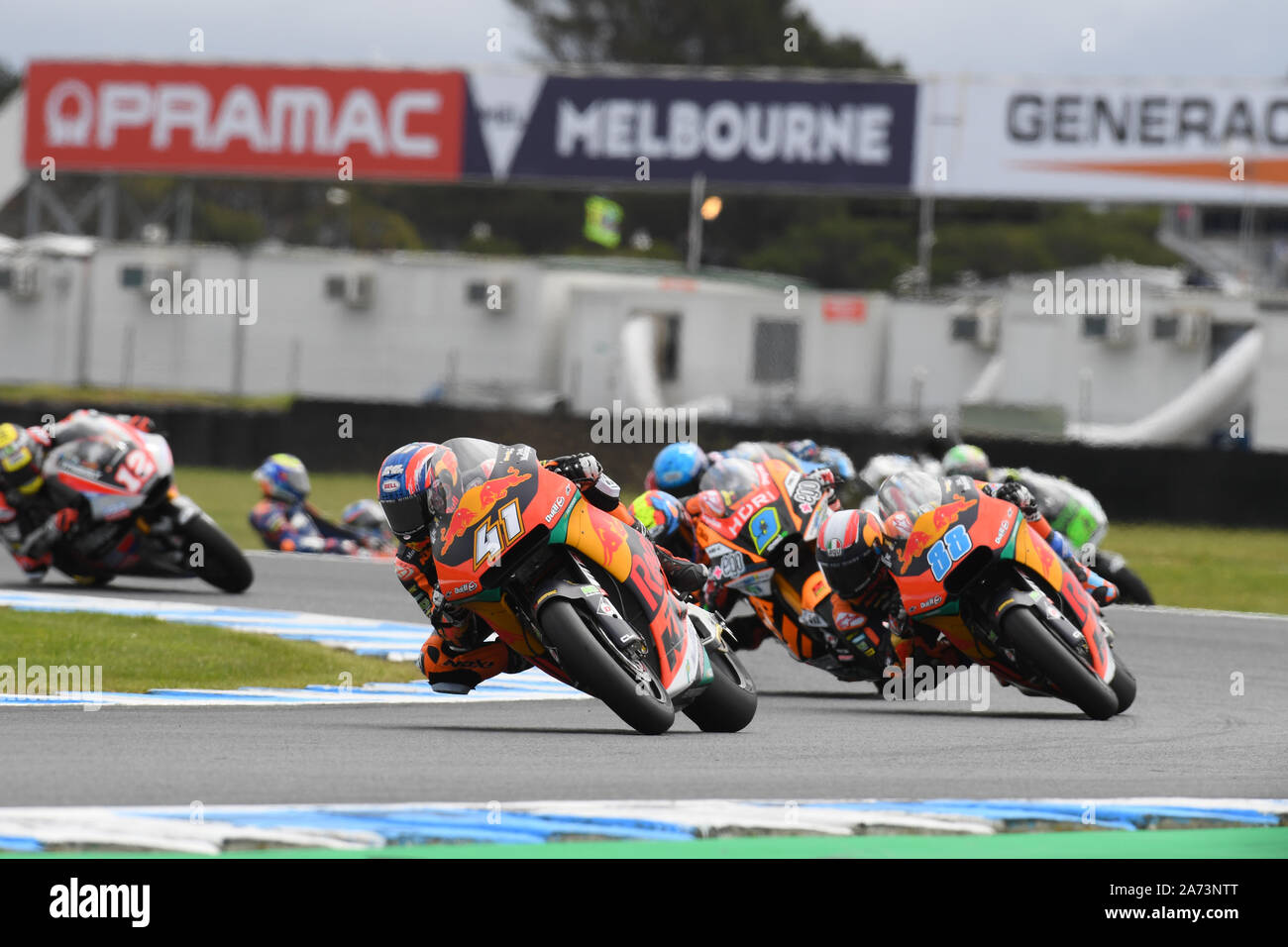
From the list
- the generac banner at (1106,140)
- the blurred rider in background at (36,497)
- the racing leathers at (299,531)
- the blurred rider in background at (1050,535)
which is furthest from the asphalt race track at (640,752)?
the generac banner at (1106,140)

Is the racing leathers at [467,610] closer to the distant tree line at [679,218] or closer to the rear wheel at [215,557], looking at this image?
the rear wheel at [215,557]

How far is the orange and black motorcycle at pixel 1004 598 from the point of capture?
8.30 meters

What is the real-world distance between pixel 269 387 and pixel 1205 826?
3120cm

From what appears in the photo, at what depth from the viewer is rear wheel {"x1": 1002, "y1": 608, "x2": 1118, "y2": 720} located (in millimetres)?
8211

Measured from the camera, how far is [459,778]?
633 cm

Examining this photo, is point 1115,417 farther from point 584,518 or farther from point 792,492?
point 584,518

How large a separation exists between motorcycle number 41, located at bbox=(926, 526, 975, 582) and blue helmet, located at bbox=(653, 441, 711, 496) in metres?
2.16

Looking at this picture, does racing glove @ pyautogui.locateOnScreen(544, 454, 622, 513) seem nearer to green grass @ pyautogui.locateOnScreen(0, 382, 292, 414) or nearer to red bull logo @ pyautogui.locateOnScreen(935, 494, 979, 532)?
red bull logo @ pyautogui.locateOnScreen(935, 494, 979, 532)

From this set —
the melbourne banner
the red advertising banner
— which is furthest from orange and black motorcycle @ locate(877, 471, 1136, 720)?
the red advertising banner

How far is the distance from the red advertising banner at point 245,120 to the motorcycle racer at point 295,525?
75.5 feet

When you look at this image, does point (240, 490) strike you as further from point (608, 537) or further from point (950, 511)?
point (608, 537)

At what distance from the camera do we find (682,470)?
34.8 ft
